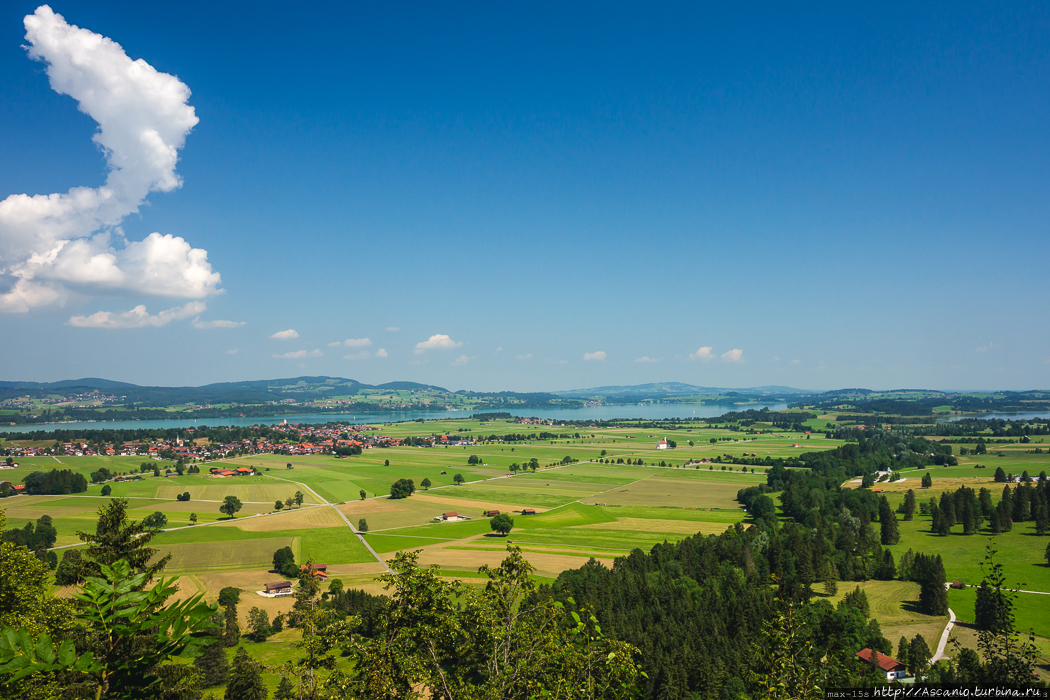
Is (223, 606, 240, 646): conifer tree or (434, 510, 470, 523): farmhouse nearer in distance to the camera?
(223, 606, 240, 646): conifer tree

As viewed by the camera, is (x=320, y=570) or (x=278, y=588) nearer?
(x=278, y=588)

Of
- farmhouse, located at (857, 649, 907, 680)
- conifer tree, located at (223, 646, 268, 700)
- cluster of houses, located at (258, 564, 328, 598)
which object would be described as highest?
conifer tree, located at (223, 646, 268, 700)

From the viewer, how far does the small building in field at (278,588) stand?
54.8 m

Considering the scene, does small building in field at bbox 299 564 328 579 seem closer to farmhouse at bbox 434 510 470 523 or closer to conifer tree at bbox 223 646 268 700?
conifer tree at bbox 223 646 268 700

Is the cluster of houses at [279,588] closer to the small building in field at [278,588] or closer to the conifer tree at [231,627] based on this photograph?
the small building in field at [278,588]

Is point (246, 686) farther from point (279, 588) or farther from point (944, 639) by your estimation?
point (944, 639)

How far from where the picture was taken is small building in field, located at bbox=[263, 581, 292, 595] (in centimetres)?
5475

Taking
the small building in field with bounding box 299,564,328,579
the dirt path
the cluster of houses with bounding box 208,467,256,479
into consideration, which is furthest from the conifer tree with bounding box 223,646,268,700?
the cluster of houses with bounding box 208,467,256,479

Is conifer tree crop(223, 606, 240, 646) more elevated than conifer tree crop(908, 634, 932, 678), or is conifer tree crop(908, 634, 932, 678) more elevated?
conifer tree crop(908, 634, 932, 678)

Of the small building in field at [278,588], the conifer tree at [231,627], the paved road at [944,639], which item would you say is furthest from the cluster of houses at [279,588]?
the paved road at [944,639]

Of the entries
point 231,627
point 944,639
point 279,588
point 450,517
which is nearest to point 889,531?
point 944,639

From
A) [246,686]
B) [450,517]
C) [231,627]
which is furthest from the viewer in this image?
[450,517]

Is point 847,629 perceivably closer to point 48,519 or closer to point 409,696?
point 409,696

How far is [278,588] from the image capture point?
55.1 m
